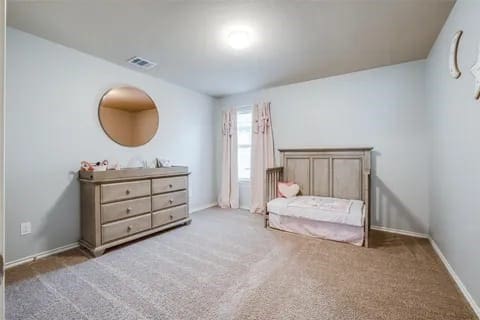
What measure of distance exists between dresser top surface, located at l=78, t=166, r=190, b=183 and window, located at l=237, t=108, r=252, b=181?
1.53 metres

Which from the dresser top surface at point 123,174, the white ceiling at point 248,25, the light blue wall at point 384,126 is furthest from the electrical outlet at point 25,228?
the light blue wall at point 384,126

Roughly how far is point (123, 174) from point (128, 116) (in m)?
0.92

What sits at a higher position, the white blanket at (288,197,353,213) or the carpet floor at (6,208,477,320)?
the white blanket at (288,197,353,213)

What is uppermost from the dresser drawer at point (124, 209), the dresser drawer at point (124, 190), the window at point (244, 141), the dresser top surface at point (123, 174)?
the window at point (244, 141)

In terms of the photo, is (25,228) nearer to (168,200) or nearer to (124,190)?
(124,190)

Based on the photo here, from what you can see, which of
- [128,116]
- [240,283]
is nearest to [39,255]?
[128,116]

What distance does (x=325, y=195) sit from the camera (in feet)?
10.5

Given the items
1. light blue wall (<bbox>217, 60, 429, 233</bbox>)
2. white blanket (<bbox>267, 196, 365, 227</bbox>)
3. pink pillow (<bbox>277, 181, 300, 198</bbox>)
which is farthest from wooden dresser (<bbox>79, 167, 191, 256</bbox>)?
light blue wall (<bbox>217, 60, 429, 233</bbox>)

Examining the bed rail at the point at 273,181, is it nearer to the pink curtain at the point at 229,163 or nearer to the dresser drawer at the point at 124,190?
the pink curtain at the point at 229,163

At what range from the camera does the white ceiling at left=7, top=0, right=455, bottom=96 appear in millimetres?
1736

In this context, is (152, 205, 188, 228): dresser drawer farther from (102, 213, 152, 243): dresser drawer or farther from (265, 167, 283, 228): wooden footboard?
(265, 167, 283, 228): wooden footboard

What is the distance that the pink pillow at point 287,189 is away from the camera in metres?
3.27

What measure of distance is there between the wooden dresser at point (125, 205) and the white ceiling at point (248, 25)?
1405mm

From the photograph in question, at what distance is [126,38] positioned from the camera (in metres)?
2.18
